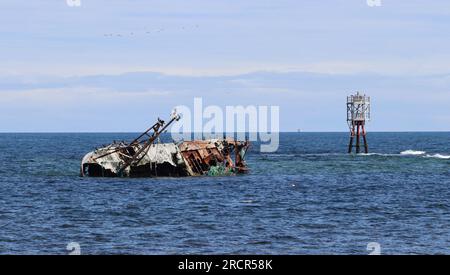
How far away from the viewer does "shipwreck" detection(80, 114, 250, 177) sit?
5644cm

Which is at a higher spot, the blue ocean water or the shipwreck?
the shipwreck

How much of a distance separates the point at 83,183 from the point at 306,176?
20.7 metres

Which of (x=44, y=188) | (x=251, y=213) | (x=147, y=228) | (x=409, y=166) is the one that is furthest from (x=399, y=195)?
(x=409, y=166)

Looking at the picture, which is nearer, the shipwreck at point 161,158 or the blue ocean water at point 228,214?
the blue ocean water at point 228,214

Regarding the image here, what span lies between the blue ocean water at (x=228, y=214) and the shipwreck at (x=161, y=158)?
4.43 feet

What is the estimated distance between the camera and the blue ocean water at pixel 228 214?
30844mm

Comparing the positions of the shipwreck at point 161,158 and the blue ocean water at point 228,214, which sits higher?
the shipwreck at point 161,158

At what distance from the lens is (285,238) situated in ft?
107

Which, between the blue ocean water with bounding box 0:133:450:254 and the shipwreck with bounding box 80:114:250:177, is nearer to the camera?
the blue ocean water with bounding box 0:133:450:254

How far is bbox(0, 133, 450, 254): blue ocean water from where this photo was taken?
1214 inches

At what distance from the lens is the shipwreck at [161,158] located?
5644 cm

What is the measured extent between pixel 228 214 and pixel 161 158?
58.1 ft

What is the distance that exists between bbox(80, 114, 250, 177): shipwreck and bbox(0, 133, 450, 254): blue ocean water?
53.1 inches
